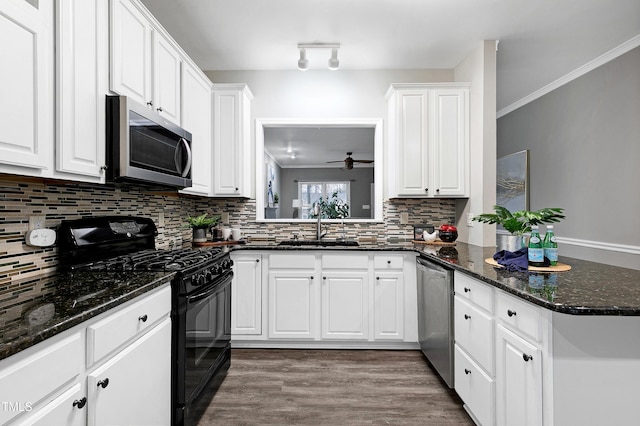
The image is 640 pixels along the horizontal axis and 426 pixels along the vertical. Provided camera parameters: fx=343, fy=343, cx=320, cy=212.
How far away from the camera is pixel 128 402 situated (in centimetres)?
132

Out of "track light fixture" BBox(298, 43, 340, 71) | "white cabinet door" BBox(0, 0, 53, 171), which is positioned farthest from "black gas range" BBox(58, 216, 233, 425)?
"track light fixture" BBox(298, 43, 340, 71)

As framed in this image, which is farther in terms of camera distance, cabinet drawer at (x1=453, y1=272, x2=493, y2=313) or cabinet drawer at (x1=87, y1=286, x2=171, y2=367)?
cabinet drawer at (x1=453, y1=272, x2=493, y2=313)

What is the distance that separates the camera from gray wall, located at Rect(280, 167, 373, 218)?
366cm

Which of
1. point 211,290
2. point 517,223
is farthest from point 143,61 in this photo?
point 517,223

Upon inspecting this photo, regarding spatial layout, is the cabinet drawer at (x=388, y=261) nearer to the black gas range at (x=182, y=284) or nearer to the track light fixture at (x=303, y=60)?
the black gas range at (x=182, y=284)

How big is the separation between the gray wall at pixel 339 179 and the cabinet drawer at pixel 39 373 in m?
2.78

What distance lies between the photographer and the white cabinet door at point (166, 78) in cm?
213

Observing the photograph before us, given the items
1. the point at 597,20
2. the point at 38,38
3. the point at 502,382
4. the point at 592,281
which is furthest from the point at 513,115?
the point at 38,38

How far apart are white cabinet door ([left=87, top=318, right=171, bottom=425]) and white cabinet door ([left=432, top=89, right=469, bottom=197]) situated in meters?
2.58

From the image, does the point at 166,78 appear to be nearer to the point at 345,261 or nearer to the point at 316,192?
the point at 345,261

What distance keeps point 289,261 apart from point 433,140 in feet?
5.71

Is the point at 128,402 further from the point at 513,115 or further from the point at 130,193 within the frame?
the point at 513,115

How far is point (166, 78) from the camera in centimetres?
229

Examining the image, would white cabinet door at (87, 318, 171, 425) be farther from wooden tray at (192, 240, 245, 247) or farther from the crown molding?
the crown molding
